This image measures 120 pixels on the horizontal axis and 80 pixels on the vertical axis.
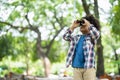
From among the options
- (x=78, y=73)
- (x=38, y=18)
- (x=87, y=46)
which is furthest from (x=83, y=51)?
(x=38, y=18)

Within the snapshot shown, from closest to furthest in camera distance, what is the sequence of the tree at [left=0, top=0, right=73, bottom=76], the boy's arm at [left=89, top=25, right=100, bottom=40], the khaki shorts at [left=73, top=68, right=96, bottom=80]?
the khaki shorts at [left=73, top=68, right=96, bottom=80]
the boy's arm at [left=89, top=25, right=100, bottom=40]
the tree at [left=0, top=0, right=73, bottom=76]

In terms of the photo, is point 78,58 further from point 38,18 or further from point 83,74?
point 38,18

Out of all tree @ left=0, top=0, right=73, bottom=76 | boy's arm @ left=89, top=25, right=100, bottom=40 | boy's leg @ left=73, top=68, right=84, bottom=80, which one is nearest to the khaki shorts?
boy's leg @ left=73, top=68, right=84, bottom=80

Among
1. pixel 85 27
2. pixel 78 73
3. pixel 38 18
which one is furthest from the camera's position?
pixel 38 18

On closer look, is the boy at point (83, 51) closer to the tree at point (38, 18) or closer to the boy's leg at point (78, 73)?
the boy's leg at point (78, 73)

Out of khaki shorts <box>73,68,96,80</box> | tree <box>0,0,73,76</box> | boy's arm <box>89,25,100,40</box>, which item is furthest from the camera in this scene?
tree <box>0,0,73,76</box>

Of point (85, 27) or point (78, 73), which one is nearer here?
point (78, 73)

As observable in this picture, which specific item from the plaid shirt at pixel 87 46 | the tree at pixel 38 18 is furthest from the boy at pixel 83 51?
the tree at pixel 38 18

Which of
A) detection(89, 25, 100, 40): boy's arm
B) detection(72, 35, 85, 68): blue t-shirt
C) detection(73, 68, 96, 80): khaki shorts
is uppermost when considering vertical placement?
detection(89, 25, 100, 40): boy's arm

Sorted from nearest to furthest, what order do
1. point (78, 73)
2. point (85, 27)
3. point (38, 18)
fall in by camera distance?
point (78, 73)
point (85, 27)
point (38, 18)

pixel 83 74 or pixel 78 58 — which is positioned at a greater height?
pixel 78 58

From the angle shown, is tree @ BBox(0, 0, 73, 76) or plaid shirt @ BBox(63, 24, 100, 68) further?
tree @ BBox(0, 0, 73, 76)

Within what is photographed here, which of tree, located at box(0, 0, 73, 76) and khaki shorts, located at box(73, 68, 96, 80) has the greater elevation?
tree, located at box(0, 0, 73, 76)

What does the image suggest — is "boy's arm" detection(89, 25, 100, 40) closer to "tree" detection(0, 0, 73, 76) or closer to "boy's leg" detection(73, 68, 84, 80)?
"boy's leg" detection(73, 68, 84, 80)
